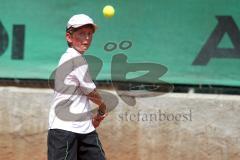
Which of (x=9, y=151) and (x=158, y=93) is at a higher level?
(x=158, y=93)

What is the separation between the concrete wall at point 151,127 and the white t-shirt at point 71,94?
4.89 ft

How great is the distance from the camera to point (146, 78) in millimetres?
5355

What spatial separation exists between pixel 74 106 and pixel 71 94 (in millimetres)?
90

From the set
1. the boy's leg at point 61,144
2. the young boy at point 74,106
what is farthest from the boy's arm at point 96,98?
the boy's leg at point 61,144

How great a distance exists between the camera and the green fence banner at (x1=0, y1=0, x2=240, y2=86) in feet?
17.2

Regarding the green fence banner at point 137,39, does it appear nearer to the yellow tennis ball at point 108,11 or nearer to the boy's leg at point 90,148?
the yellow tennis ball at point 108,11

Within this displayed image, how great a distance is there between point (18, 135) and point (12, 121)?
16cm

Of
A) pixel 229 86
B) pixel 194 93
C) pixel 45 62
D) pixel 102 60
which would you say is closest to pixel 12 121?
pixel 45 62

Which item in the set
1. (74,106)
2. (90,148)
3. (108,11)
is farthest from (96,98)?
(108,11)

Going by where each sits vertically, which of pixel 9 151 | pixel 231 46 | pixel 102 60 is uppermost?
pixel 231 46

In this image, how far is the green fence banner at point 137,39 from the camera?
206 inches

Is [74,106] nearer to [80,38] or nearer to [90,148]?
[90,148]

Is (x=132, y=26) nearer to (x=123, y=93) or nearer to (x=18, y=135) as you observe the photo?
(x=123, y=93)

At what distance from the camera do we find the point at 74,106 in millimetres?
3928
